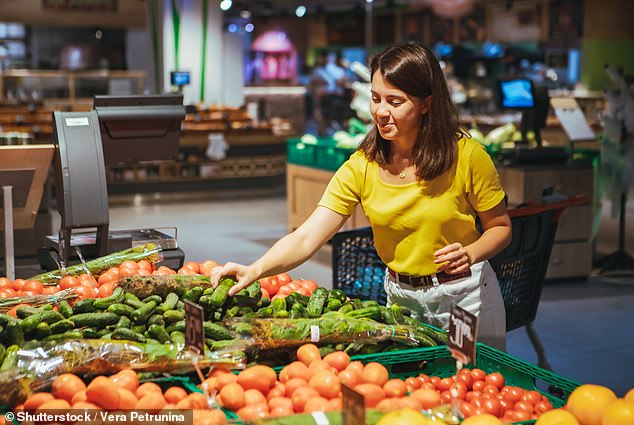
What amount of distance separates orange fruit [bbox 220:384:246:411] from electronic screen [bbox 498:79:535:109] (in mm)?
5117

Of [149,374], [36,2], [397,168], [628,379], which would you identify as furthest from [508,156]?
[36,2]

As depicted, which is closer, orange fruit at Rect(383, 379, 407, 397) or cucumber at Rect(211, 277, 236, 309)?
orange fruit at Rect(383, 379, 407, 397)

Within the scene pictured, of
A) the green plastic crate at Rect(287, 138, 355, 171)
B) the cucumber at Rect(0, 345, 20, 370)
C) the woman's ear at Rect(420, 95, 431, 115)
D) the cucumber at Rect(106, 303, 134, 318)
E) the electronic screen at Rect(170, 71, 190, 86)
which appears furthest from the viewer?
the electronic screen at Rect(170, 71, 190, 86)

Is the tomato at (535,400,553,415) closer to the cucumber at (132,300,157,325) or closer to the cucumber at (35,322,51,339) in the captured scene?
the cucumber at (132,300,157,325)

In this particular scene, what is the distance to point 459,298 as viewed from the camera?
2.78 m

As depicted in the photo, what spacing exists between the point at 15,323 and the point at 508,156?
4.98 meters

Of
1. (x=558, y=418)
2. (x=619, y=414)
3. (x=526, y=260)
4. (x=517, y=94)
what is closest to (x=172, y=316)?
(x=558, y=418)

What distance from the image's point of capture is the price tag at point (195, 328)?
2061mm

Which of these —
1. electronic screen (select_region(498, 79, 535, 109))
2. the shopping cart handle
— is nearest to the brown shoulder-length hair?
the shopping cart handle

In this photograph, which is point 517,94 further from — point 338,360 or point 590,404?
point 590,404

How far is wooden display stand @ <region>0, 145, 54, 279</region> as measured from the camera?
4145mm

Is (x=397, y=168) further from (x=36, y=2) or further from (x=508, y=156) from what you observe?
(x=36, y=2)

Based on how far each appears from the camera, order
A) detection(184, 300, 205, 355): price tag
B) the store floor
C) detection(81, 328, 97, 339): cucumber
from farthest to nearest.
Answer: the store floor
detection(81, 328, 97, 339): cucumber
detection(184, 300, 205, 355): price tag

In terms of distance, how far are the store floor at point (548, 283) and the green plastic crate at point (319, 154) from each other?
30.9 inches
